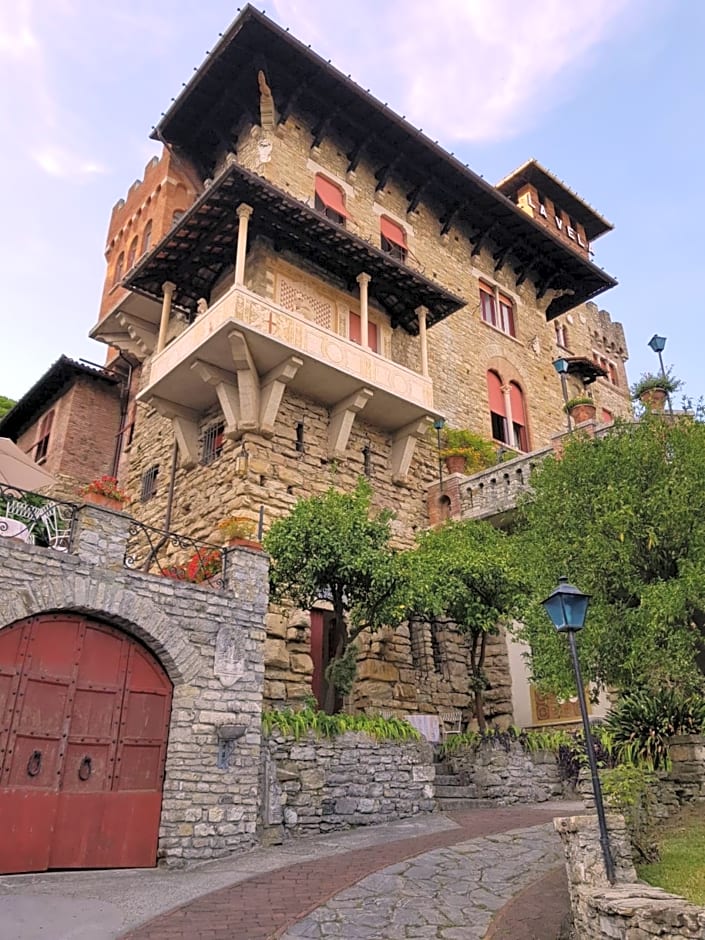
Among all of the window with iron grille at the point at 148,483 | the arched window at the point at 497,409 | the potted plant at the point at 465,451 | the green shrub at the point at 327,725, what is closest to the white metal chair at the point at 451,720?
the green shrub at the point at 327,725

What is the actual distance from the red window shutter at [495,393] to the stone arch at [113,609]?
13593 millimetres

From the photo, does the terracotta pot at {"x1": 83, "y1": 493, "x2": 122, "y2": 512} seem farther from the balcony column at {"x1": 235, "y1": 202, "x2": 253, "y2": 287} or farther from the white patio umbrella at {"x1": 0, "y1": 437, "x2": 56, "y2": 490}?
the balcony column at {"x1": 235, "y1": 202, "x2": 253, "y2": 287}

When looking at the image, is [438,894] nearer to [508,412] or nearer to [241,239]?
[241,239]

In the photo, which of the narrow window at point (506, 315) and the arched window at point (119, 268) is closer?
the arched window at point (119, 268)

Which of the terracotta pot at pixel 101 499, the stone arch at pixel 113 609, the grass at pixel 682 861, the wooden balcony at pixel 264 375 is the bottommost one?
the grass at pixel 682 861

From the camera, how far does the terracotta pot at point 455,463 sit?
56.0 ft

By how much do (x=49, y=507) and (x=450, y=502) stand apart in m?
9.76

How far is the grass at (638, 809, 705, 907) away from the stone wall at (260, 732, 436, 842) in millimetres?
3633

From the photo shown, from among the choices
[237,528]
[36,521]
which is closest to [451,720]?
[237,528]

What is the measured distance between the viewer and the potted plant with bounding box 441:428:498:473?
17141 millimetres

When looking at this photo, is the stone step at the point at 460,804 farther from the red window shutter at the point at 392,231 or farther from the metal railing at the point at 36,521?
the red window shutter at the point at 392,231

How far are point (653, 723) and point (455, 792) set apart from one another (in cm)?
377

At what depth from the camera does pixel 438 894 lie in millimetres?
6078

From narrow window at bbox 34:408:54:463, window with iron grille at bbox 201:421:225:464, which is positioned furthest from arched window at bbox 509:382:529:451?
narrow window at bbox 34:408:54:463
